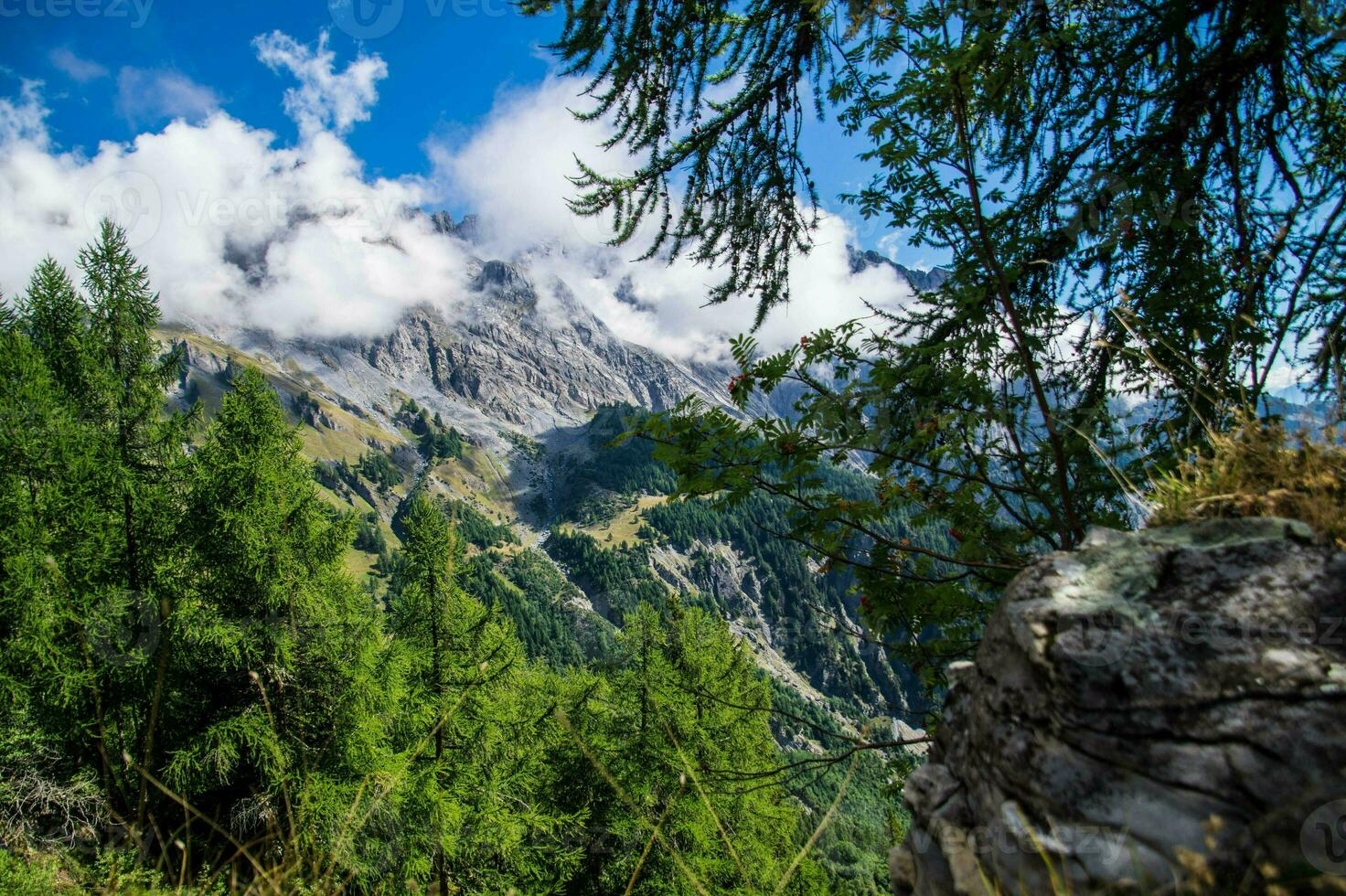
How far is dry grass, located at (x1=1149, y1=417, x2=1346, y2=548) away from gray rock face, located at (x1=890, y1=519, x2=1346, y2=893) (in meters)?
0.10

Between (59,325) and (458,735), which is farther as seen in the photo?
(458,735)

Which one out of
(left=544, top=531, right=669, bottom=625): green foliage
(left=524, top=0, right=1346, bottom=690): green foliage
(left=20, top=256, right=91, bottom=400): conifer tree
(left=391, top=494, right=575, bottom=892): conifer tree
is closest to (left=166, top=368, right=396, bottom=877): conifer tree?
(left=391, top=494, right=575, bottom=892): conifer tree

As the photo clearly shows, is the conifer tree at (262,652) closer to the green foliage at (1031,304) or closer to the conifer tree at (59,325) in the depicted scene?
the conifer tree at (59,325)

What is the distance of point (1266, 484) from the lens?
1.87m

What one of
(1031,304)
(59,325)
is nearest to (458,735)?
(59,325)

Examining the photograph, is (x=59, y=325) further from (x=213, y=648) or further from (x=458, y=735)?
(x=458, y=735)

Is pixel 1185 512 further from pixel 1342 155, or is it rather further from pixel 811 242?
pixel 811 242

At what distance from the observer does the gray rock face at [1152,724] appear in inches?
53.9

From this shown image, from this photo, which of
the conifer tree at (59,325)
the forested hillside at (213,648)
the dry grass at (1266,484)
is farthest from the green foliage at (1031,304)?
the conifer tree at (59,325)

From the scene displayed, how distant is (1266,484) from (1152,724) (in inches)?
36.5

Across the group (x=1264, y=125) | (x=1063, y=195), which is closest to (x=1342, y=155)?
(x=1264, y=125)

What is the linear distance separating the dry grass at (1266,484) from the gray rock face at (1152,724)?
96 millimetres

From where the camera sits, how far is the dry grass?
1.68 meters

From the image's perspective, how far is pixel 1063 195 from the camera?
3.67 metres
